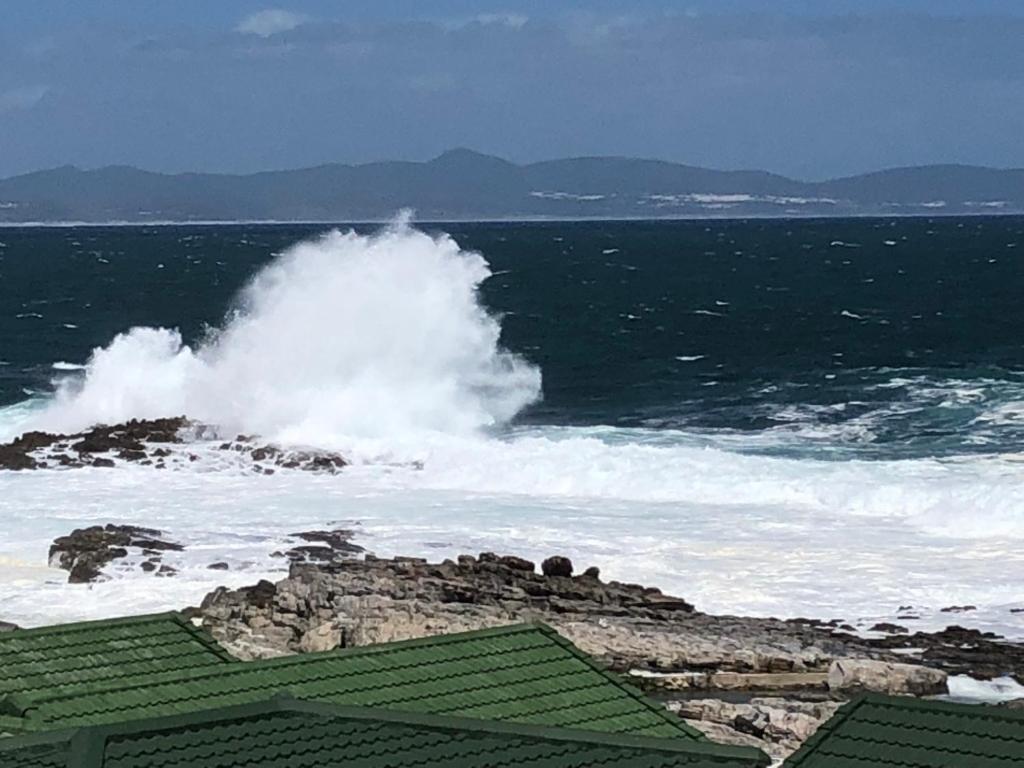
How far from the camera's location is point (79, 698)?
11.9 metres

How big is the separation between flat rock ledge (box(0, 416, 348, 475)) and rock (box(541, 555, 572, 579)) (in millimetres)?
11792

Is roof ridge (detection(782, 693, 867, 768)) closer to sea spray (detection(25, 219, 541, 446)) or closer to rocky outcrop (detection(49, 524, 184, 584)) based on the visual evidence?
rocky outcrop (detection(49, 524, 184, 584))

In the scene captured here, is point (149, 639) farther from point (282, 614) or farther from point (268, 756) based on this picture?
point (282, 614)

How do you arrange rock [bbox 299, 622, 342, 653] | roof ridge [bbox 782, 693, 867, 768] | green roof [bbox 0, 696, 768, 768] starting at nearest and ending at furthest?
green roof [bbox 0, 696, 768, 768] → roof ridge [bbox 782, 693, 867, 768] → rock [bbox 299, 622, 342, 653]

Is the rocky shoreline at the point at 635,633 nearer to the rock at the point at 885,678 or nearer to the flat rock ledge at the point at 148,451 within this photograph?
the rock at the point at 885,678

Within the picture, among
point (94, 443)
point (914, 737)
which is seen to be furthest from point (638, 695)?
point (94, 443)

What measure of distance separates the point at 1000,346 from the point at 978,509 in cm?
3089

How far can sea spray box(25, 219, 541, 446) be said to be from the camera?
45781 mm

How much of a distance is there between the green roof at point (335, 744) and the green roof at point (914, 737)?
1.63 feet

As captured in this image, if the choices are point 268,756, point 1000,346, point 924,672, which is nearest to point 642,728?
point 268,756

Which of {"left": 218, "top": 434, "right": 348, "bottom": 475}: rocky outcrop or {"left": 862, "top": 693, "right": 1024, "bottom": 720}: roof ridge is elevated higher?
{"left": 862, "top": 693, "right": 1024, "bottom": 720}: roof ridge

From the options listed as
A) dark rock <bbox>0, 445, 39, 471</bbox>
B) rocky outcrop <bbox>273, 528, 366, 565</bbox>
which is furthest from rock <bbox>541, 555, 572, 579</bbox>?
dark rock <bbox>0, 445, 39, 471</bbox>

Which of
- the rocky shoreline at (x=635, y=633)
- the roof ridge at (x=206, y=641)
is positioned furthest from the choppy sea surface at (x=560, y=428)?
the roof ridge at (x=206, y=641)

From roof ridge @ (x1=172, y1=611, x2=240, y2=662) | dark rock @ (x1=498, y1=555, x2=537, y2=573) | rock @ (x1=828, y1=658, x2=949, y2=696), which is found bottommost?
dark rock @ (x1=498, y1=555, x2=537, y2=573)
